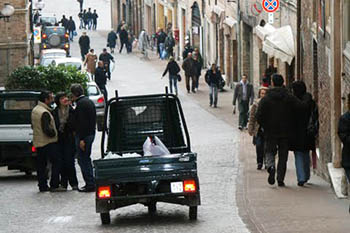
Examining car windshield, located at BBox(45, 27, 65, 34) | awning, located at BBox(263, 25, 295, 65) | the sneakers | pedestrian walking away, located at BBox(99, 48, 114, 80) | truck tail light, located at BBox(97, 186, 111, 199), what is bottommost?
the sneakers

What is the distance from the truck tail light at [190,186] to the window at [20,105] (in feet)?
28.2

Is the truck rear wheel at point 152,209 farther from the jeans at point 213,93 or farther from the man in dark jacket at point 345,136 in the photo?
the jeans at point 213,93

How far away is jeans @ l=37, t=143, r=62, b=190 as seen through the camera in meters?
19.4

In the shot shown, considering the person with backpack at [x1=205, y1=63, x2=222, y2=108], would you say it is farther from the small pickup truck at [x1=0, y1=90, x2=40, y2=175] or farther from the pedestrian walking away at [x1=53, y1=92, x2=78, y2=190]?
the pedestrian walking away at [x1=53, y1=92, x2=78, y2=190]

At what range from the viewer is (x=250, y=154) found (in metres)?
26.3

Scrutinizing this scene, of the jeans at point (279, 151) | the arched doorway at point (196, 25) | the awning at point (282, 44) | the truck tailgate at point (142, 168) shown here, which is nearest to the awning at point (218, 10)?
the arched doorway at point (196, 25)

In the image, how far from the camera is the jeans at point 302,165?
1884 centimetres

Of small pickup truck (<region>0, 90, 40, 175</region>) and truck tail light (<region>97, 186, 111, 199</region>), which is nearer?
truck tail light (<region>97, 186, 111, 199</region>)

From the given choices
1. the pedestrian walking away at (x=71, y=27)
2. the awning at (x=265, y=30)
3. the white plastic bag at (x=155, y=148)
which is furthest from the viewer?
the pedestrian walking away at (x=71, y=27)

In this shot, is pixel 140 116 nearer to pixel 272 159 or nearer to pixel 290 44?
pixel 272 159

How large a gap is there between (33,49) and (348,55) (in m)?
34.3

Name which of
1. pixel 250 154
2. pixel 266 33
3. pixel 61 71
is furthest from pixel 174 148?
pixel 266 33

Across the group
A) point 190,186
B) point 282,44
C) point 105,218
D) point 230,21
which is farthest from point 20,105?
point 230,21

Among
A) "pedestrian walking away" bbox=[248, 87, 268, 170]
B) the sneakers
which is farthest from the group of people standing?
"pedestrian walking away" bbox=[248, 87, 268, 170]
